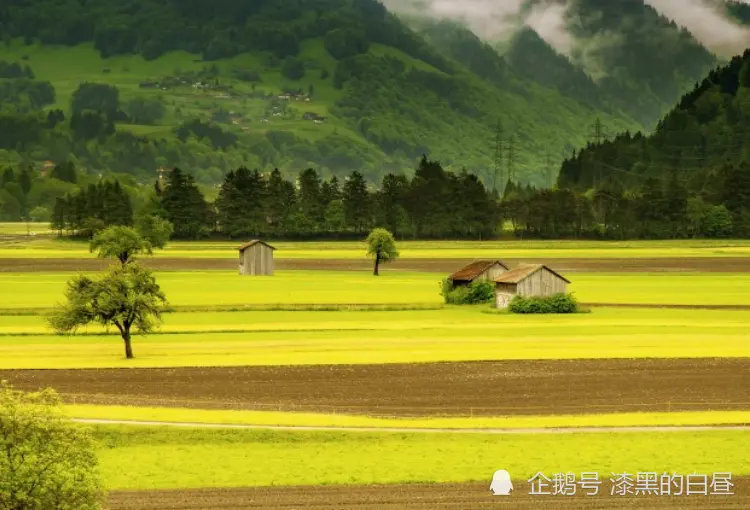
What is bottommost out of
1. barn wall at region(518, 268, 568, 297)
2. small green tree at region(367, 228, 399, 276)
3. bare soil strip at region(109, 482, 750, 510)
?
bare soil strip at region(109, 482, 750, 510)

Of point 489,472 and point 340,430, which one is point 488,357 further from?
point 489,472

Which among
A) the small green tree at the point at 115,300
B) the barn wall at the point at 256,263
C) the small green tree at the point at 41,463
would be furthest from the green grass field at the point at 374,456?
the barn wall at the point at 256,263

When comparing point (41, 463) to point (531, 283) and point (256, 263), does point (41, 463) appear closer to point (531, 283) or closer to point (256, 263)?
point (531, 283)

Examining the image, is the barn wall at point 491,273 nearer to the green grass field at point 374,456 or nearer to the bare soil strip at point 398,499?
the green grass field at point 374,456

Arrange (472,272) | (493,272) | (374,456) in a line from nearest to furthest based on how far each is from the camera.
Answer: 1. (374,456)
2. (472,272)
3. (493,272)

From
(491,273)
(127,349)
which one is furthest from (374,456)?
(491,273)

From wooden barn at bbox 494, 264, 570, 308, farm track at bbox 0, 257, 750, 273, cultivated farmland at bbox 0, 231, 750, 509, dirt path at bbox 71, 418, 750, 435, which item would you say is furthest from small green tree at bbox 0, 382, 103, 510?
farm track at bbox 0, 257, 750, 273

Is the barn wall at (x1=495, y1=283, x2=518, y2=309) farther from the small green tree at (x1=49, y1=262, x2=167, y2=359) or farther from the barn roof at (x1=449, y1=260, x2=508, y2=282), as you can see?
the small green tree at (x1=49, y1=262, x2=167, y2=359)

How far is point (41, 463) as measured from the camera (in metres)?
30.4

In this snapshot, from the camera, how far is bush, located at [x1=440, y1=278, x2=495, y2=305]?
110375 millimetres

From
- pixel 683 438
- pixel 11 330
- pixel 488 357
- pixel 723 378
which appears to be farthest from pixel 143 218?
pixel 683 438

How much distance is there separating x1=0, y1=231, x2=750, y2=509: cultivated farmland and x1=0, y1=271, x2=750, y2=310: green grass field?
113cm

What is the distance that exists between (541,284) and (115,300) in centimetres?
4309

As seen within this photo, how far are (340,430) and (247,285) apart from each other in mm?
81330
